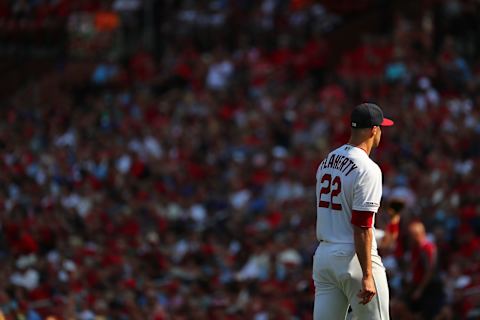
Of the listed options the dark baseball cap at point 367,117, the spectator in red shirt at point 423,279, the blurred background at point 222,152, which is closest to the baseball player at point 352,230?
the dark baseball cap at point 367,117

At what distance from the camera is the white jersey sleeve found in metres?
7.26

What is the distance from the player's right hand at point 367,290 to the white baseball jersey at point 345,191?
28 centimetres

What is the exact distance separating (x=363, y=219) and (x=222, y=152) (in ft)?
35.5

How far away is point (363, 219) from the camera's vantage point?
725cm

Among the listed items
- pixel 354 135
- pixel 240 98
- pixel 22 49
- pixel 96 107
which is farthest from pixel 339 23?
pixel 354 135

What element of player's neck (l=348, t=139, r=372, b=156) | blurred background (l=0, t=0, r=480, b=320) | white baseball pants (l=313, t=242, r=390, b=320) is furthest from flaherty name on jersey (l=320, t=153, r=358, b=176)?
blurred background (l=0, t=0, r=480, b=320)

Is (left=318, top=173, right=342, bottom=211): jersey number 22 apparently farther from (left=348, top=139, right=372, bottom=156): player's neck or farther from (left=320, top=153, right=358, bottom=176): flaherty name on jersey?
(left=348, top=139, right=372, bottom=156): player's neck

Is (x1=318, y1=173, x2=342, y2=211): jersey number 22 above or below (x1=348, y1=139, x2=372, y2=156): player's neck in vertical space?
below

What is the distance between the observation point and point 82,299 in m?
13.8

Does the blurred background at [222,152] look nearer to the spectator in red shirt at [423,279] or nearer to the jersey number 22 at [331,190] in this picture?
the spectator in red shirt at [423,279]

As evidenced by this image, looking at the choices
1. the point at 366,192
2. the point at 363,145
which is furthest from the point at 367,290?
the point at 363,145

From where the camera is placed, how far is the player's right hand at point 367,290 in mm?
7207

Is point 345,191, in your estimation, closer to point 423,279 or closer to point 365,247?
point 365,247

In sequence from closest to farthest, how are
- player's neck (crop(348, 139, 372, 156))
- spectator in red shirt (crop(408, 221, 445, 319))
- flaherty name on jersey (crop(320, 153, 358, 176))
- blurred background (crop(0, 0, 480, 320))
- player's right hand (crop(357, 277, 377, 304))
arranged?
player's right hand (crop(357, 277, 377, 304)), flaherty name on jersey (crop(320, 153, 358, 176)), player's neck (crop(348, 139, 372, 156)), spectator in red shirt (crop(408, 221, 445, 319)), blurred background (crop(0, 0, 480, 320))
